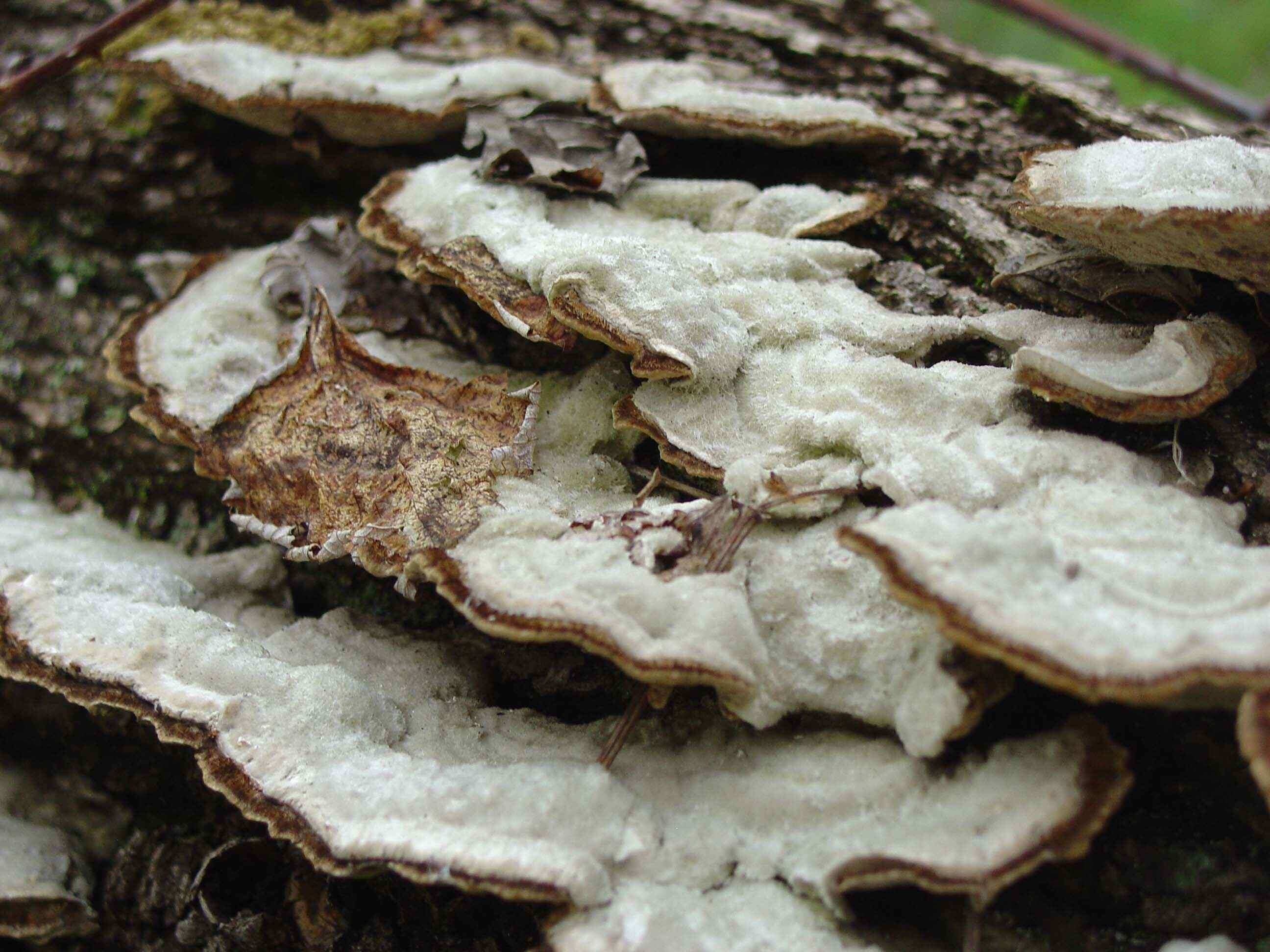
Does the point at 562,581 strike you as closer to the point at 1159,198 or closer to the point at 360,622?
the point at 360,622

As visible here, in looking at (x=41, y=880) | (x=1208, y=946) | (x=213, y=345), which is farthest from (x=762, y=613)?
(x=41, y=880)

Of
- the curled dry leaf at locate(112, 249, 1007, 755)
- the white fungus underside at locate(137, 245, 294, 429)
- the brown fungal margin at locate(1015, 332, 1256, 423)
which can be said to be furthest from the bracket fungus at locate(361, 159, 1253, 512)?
the white fungus underside at locate(137, 245, 294, 429)

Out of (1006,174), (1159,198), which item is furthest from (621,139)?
(1159,198)

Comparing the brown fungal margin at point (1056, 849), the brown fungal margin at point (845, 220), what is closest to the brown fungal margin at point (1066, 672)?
the brown fungal margin at point (1056, 849)

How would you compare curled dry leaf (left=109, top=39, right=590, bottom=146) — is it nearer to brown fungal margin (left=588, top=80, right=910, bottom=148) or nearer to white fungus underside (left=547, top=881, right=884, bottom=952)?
brown fungal margin (left=588, top=80, right=910, bottom=148)

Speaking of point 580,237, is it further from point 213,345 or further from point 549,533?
point 213,345

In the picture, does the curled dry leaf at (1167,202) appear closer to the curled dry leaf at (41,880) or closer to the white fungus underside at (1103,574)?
the white fungus underside at (1103,574)
